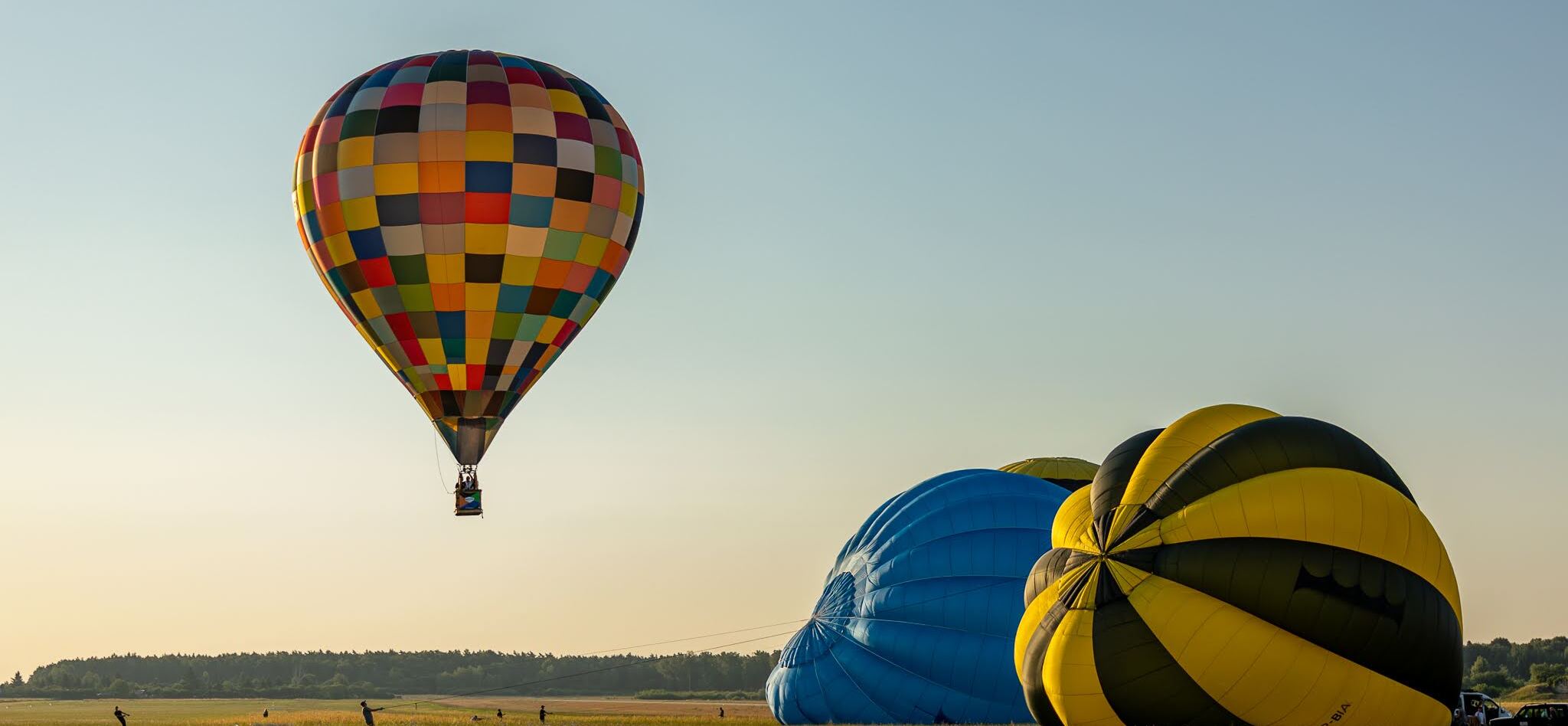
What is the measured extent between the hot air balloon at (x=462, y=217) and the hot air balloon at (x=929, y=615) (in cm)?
640

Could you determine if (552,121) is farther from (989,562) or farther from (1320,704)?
(1320,704)

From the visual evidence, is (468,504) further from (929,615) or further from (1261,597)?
(1261,597)

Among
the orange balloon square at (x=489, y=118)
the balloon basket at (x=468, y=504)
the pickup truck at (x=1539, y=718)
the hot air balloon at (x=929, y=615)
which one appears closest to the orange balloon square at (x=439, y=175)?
the orange balloon square at (x=489, y=118)

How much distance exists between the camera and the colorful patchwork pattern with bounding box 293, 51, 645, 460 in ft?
99.2

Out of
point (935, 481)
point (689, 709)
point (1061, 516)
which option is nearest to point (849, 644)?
point (935, 481)

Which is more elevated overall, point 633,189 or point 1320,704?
A: point 633,189

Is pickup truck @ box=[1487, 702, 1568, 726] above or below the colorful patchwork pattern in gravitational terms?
below

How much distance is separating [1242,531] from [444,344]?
48.4 ft

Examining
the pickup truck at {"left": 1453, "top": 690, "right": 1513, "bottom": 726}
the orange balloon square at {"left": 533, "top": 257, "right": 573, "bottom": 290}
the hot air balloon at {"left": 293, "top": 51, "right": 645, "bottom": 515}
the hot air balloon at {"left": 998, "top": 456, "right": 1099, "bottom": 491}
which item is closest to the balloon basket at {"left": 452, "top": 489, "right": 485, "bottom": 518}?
the hot air balloon at {"left": 293, "top": 51, "right": 645, "bottom": 515}

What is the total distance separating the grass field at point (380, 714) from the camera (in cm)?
3538

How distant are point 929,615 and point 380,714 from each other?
80.9 feet

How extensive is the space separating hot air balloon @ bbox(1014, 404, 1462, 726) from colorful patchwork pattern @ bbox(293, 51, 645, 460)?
12.2 m

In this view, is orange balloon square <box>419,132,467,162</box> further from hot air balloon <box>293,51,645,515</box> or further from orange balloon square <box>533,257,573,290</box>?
orange balloon square <box>533,257,573,290</box>

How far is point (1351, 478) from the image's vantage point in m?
21.6
